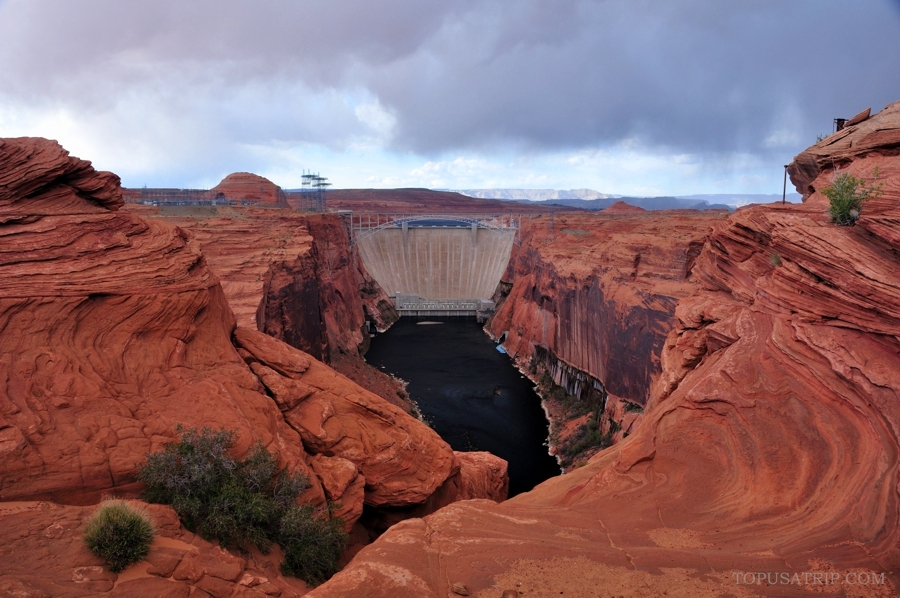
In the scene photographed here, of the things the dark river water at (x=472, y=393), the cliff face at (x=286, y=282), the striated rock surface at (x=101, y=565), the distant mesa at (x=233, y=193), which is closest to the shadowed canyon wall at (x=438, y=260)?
the dark river water at (x=472, y=393)

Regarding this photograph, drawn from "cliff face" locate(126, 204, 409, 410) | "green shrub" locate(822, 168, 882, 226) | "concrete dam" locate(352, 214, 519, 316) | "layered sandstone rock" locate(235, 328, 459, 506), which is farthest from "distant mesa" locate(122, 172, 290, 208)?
"green shrub" locate(822, 168, 882, 226)

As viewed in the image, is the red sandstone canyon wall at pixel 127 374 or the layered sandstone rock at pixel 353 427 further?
the layered sandstone rock at pixel 353 427

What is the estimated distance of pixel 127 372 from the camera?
36.8 ft

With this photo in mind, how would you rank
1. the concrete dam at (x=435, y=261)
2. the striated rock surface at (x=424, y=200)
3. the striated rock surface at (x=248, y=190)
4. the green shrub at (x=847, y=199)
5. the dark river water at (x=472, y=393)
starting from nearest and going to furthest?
the green shrub at (x=847, y=199) < the dark river water at (x=472, y=393) < the concrete dam at (x=435, y=261) < the striated rock surface at (x=248, y=190) < the striated rock surface at (x=424, y=200)

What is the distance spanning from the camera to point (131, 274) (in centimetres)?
1193

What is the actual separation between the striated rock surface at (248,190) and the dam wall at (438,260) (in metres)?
15.9

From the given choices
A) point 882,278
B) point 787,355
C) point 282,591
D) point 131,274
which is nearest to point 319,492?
point 282,591

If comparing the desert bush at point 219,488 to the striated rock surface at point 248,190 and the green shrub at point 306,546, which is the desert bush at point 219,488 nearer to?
the green shrub at point 306,546

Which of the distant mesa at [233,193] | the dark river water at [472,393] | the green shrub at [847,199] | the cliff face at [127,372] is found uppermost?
the distant mesa at [233,193]

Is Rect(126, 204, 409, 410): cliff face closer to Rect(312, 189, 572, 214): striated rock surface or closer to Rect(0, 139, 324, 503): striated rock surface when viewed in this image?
Rect(0, 139, 324, 503): striated rock surface

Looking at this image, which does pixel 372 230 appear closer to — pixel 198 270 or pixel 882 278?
pixel 198 270

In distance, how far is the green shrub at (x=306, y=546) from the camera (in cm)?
1048

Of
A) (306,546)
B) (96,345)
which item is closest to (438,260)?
(96,345)

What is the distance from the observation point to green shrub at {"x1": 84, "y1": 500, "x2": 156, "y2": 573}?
7602mm
